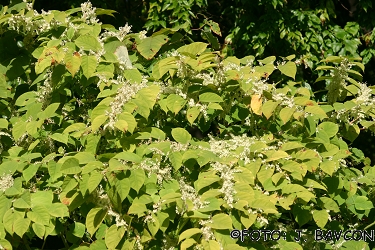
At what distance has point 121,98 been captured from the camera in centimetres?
196

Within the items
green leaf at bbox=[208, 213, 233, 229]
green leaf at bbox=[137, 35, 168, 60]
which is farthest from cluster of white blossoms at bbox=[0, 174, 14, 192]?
green leaf at bbox=[137, 35, 168, 60]

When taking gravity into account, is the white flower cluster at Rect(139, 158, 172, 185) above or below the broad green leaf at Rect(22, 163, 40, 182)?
above

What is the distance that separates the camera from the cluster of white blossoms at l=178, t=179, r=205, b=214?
5.79 feet

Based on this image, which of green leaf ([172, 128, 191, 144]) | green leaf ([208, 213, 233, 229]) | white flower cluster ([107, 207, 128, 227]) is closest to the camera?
green leaf ([208, 213, 233, 229])

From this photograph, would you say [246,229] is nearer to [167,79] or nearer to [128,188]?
[128,188]

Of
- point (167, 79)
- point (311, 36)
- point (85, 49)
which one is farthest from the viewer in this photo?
point (311, 36)

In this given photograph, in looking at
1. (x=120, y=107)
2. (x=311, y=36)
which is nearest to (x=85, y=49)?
(x=120, y=107)

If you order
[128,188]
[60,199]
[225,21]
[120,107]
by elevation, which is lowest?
[225,21]

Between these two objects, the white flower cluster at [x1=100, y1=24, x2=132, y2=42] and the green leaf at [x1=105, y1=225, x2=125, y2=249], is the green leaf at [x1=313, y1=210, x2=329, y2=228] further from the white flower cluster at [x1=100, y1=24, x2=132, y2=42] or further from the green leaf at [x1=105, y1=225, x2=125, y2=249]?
the white flower cluster at [x1=100, y1=24, x2=132, y2=42]

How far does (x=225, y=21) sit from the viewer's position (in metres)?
5.31

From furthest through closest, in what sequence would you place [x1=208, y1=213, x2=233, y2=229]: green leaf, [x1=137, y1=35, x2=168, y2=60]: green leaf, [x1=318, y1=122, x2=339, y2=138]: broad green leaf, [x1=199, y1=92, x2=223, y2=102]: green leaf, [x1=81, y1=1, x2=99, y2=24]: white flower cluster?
[x1=81, y1=1, x2=99, y2=24]: white flower cluster < [x1=137, y1=35, x2=168, y2=60]: green leaf < [x1=318, y1=122, x2=339, y2=138]: broad green leaf < [x1=199, y1=92, x2=223, y2=102]: green leaf < [x1=208, y1=213, x2=233, y2=229]: green leaf

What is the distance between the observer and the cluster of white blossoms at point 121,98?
1885 millimetres

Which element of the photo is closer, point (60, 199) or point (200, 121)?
point (60, 199)

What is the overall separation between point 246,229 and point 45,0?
3.93 meters
